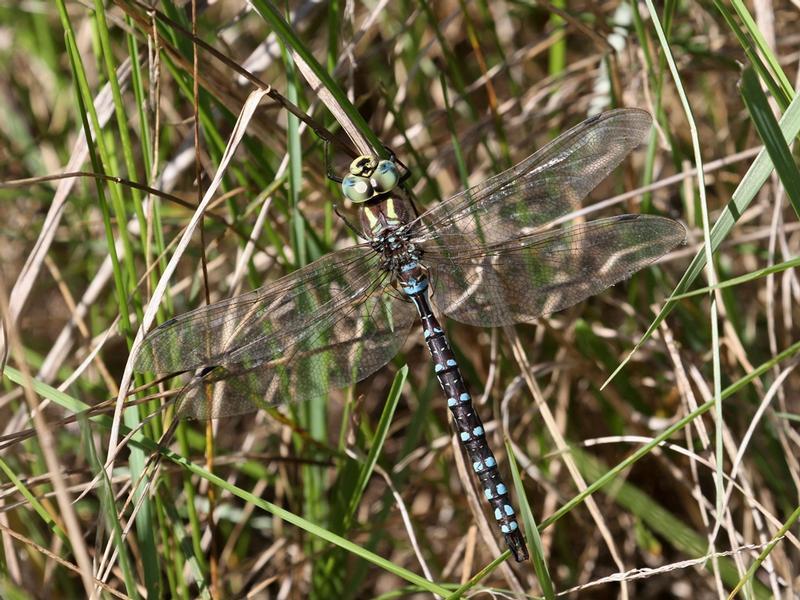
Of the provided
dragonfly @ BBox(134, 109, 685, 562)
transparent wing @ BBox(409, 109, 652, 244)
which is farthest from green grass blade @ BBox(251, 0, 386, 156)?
transparent wing @ BBox(409, 109, 652, 244)

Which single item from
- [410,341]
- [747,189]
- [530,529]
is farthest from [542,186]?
[410,341]

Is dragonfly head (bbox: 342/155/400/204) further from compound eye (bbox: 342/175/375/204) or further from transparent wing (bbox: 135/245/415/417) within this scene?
transparent wing (bbox: 135/245/415/417)

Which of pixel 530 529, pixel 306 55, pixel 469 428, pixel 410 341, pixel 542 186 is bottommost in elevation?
pixel 530 529

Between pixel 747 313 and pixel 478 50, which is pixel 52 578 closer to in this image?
pixel 478 50

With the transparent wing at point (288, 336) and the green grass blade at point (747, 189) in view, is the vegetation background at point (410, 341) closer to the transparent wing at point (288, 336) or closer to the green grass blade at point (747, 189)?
the green grass blade at point (747, 189)

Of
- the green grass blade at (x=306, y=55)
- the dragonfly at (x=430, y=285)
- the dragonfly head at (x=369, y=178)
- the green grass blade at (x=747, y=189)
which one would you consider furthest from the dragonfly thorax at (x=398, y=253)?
the green grass blade at (x=747, y=189)

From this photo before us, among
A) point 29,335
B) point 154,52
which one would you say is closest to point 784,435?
point 154,52

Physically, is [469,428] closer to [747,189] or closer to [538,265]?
[538,265]
